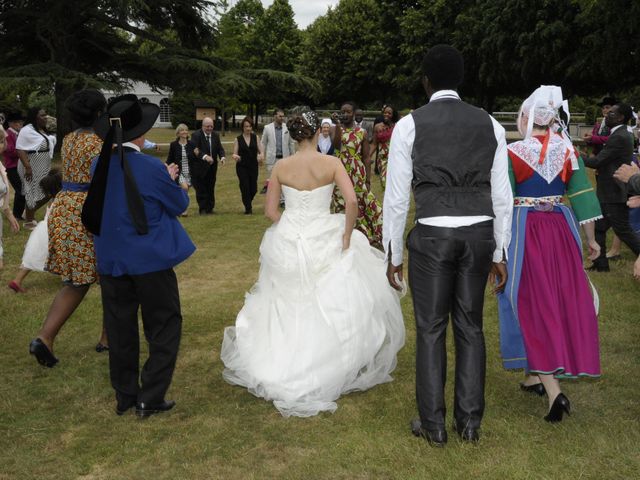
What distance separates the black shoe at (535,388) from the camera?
211 inches

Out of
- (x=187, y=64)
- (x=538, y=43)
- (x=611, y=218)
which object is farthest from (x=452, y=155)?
(x=538, y=43)

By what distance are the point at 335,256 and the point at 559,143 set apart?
6.37 ft

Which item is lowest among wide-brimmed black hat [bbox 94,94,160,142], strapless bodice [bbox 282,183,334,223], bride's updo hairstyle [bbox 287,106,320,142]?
strapless bodice [bbox 282,183,334,223]

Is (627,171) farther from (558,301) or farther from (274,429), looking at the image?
(274,429)

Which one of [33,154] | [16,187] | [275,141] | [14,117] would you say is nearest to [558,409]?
[275,141]

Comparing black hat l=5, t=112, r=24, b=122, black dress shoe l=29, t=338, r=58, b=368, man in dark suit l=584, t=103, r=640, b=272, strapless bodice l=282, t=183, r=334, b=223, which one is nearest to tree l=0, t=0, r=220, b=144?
black hat l=5, t=112, r=24, b=122

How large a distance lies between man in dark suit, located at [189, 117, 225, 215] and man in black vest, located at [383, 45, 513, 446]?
10.6m

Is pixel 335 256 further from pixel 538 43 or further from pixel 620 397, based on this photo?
pixel 538 43

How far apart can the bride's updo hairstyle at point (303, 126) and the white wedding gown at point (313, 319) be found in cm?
45

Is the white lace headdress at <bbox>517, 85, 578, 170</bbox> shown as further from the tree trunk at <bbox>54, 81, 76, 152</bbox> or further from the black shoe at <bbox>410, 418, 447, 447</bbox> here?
the tree trunk at <bbox>54, 81, 76, 152</bbox>

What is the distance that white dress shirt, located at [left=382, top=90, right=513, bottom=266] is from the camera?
421 cm

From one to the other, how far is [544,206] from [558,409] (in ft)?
4.63

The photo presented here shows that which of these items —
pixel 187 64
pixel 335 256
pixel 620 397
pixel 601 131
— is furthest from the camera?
pixel 187 64

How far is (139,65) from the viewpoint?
106 feet
